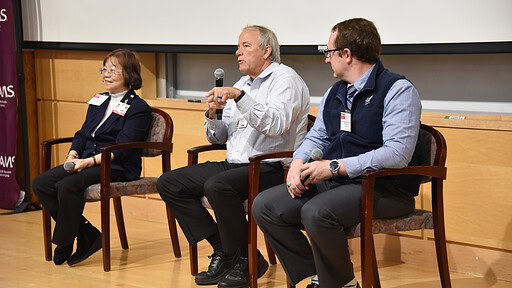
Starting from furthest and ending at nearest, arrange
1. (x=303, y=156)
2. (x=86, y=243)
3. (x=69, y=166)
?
1. (x=86, y=243)
2. (x=69, y=166)
3. (x=303, y=156)

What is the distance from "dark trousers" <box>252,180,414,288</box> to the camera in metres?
2.79

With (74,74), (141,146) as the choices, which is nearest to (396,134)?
(141,146)

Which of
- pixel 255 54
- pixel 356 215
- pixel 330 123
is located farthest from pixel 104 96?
pixel 356 215

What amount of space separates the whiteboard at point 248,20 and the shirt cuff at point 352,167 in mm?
1289

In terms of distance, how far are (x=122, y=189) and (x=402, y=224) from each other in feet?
5.25

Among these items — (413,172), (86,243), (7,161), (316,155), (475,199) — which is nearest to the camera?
(413,172)

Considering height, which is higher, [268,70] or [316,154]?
[268,70]

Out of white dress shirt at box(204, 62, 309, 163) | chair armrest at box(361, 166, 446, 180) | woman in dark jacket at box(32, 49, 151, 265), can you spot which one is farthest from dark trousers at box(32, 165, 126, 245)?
chair armrest at box(361, 166, 446, 180)

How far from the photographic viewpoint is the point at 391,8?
3.99 meters

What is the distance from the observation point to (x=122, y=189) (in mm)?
3885

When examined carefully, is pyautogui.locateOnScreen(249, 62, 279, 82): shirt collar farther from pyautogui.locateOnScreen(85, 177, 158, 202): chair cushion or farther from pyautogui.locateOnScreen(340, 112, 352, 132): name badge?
pyautogui.locateOnScreen(85, 177, 158, 202): chair cushion

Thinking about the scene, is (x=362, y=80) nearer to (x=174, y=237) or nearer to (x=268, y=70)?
(x=268, y=70)

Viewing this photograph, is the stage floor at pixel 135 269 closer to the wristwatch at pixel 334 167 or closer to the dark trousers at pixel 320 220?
the dark trousers at pixel 320 220

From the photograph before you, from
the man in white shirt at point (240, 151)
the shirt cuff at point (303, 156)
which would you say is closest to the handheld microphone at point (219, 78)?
the man in white shirt at point (240, 151)
